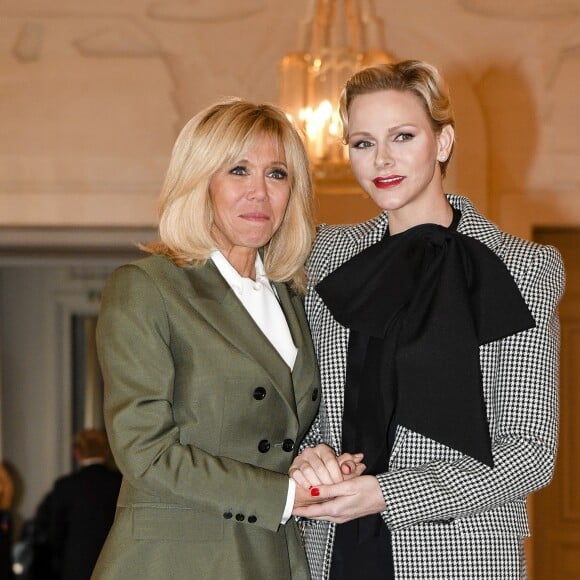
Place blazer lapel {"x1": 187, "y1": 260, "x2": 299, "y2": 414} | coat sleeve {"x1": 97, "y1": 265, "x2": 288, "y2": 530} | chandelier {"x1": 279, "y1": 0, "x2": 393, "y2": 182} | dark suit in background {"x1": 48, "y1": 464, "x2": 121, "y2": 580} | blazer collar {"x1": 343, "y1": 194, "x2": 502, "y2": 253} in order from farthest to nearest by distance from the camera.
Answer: dark suit in background {"x1": 48, "y1": 464, "x2": 121, "y2": 580}
chandelier {"x1": 279, "y1": 0, "x2": 393, "y2": 182}
blazer collar {"x1": 343, "y1": 194, "x2": 502, "y2": 253}
blazer lapel {"x1": 187, "y1": 260, "x2": 299, "y2": 414}
coat sleeve {"x1": 97, "y1": 265, "x2": 288, "y2": 530}

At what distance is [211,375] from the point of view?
250cm

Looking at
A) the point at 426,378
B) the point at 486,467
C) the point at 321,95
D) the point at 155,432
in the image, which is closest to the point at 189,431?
the point at 155,432

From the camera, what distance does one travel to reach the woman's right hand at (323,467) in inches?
96.6

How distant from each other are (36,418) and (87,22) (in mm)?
4589

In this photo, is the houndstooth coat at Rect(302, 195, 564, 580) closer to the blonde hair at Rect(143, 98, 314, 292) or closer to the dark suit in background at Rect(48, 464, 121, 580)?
the blonde hair at Rect(143, 98, 314, 292)

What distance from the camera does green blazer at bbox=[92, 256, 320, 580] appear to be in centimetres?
244

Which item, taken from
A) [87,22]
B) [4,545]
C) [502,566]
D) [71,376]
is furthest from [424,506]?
[71,376]

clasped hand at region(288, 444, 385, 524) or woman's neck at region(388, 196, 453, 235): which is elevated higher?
woman's neck at region(388, 196, 453, 235)

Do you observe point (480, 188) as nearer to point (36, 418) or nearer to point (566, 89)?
point (566, 89)

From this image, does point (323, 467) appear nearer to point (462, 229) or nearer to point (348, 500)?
point (348, 500)

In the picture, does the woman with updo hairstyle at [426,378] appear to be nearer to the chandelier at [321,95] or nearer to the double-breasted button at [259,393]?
the double-breasted button at [259,393]

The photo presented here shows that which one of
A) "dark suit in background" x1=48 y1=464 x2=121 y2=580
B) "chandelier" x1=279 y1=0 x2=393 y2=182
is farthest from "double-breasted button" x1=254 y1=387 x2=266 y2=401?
"dark suit in background" x1=48 y1=464 x2=121 y2=580

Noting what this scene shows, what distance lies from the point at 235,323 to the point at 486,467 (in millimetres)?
582

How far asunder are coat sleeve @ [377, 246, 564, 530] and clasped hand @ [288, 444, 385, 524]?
35 mm
